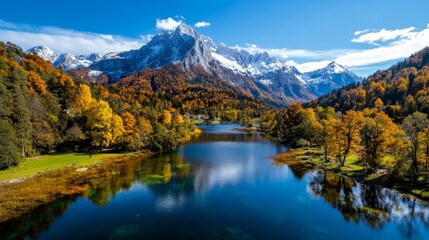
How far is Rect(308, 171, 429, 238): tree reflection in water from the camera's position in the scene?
44.0 meters

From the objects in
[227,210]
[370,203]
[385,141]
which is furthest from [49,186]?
[385,141]

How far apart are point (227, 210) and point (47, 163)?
1919 inches

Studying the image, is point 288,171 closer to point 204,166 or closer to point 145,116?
point 204,166

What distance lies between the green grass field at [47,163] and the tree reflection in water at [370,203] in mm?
55786

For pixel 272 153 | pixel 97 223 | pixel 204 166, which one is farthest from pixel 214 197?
pixel 272 153

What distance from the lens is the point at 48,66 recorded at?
12419 cm

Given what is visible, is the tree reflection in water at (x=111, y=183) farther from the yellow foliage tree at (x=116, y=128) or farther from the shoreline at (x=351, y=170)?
the shoreline at (x=351, y=170)

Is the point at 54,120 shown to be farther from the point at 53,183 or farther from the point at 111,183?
the point at 111,183

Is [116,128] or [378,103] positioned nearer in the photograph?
[116,128]

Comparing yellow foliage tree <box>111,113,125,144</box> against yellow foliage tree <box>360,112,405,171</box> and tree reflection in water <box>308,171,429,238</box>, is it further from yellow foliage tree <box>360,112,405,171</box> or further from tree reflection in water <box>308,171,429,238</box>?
yellow foliage tree <box>360,112,405,171</box>

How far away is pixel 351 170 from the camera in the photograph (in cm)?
7188

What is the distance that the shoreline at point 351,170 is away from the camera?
53.8 metres

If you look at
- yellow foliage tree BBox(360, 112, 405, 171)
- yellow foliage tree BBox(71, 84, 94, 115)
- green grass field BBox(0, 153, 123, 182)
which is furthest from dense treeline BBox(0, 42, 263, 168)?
yellow foliage tree BBox(360, 112, 405, 171)

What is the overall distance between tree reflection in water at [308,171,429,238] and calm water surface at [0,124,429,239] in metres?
0.13
